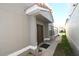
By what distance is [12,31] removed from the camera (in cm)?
428

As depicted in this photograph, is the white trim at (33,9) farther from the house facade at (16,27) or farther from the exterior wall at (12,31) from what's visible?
the exterior wall at (12,31)

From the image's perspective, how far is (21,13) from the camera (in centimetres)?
519

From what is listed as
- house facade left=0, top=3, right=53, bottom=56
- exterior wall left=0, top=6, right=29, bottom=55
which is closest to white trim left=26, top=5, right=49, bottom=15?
house facade left=0, top=3, right=53, bottom=56

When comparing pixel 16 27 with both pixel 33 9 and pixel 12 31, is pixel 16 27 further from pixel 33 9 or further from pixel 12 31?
pixel 33 9

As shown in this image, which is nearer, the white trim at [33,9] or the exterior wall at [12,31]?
the exterior wall at [12,31]

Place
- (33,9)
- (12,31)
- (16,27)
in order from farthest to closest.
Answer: (33,9) < (16,27) < (12,31)

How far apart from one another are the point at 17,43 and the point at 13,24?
0.70m

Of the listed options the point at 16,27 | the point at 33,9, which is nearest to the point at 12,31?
the point at 16,27

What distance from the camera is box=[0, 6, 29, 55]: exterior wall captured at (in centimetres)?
372

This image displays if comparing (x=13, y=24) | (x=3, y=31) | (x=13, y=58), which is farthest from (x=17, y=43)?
(x=13, y=58)

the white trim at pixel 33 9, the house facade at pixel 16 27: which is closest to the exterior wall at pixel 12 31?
the house facade at pixel 16 27

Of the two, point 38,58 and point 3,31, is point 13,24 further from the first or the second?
point 38,58

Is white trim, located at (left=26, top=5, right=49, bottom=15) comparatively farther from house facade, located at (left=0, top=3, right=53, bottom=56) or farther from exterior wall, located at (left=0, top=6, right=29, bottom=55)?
exterior wall, located at (left=0, top=6, right=29, bottom=55)

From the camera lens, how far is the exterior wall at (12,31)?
12.2 ft
